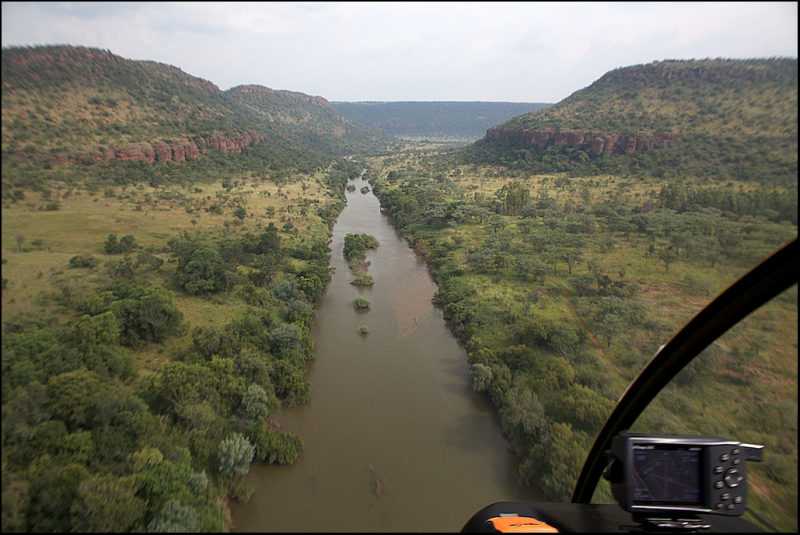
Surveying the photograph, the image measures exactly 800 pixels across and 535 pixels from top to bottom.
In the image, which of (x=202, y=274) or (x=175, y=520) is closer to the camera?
(x=175, y=520)

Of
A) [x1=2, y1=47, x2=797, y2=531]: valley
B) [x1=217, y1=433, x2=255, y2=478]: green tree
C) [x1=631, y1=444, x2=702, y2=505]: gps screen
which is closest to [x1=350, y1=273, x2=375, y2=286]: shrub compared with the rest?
[x1=2, y1=47, x2=797, y2=531]: valley

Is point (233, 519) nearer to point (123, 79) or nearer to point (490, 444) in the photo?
Result: point (490, 444)

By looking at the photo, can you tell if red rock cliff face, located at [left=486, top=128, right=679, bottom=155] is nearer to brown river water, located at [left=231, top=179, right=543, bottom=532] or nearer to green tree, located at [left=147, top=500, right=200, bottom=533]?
brown river water, located at [left=231, top=179, right=543, bottom=532]

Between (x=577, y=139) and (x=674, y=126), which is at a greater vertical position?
(x=577, y=139)

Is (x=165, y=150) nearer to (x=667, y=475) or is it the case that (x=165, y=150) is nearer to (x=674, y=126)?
(x=674, y=126)

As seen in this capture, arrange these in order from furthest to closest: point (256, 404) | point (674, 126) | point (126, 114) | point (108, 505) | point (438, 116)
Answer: point (438, 116) < point (126, 114) < point (674, 126) < point (256, 404) < point (108, 505)

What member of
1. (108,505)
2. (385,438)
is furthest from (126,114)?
(385,438)
